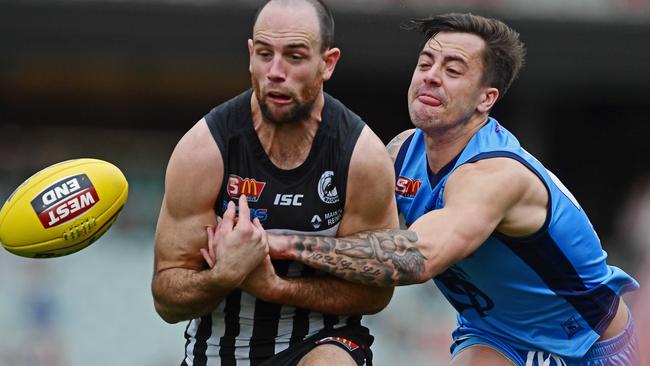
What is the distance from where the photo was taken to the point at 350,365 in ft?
19.8

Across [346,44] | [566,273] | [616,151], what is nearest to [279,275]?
[566,273]

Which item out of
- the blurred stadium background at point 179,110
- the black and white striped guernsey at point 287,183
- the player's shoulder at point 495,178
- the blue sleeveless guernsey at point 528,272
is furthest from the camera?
the blurred stadium background at point 179,110

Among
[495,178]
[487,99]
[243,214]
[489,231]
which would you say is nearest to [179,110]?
[487,99]

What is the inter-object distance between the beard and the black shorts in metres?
1.09

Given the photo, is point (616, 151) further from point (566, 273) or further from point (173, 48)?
point (566, 273)

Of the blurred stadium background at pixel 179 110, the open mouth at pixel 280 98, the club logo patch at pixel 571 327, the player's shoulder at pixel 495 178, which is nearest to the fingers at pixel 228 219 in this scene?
the open mouth at pixel 280 98

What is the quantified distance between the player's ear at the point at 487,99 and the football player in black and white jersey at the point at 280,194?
91 cm

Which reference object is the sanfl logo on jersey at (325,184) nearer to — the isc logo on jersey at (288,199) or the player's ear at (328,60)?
the isc logo on jersey at (288,199)

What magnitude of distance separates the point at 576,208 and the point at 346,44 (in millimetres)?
8826

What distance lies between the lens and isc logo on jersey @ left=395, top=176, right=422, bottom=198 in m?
6.82

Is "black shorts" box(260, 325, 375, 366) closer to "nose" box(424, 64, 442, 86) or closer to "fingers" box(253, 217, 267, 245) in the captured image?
"fingers" box(253, 217, 267, 245)

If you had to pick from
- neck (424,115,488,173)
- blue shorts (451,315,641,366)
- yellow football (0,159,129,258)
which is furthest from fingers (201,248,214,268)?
blue shorts (451,315,641,366)

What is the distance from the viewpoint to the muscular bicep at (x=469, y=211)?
20.1 feet

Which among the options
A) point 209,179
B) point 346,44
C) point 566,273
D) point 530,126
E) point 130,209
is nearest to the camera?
point 209,179
